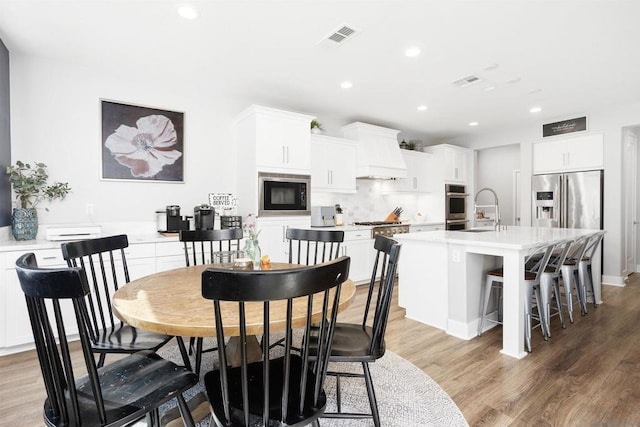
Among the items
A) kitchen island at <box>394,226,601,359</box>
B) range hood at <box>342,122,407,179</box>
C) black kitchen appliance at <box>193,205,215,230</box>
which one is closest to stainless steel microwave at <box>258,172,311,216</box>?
black kitchen appliance at <box>193,205,215,230</box>

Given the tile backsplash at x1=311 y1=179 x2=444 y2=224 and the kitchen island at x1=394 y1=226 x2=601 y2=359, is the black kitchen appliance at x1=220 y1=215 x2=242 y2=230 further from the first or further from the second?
the kitchen island at x1=394 y1=226 x2=601 y2=359

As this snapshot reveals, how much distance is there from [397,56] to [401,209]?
3.32m

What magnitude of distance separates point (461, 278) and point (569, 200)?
360 cm

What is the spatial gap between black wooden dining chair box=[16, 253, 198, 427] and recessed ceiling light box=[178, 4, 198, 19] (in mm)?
1977

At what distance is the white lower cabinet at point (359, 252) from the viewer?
467 centimetres

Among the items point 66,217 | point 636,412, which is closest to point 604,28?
point 636,412

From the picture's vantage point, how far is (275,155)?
13.2 feet

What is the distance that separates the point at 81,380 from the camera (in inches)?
52.7

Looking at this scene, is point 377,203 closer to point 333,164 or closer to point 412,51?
point 333,164

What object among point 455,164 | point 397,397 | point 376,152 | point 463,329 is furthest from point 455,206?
point 397,397

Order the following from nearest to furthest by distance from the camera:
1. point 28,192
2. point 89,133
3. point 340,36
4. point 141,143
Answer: point 340,36
point 28,192
point 89,133
point 141,143

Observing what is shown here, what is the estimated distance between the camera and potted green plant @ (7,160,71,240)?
2879 millimetres

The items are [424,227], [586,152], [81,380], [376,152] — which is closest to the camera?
[81,380]

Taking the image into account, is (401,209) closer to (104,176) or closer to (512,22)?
(512,22)
